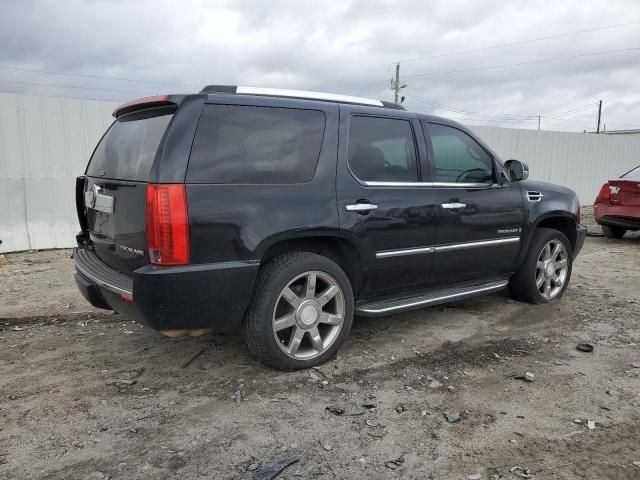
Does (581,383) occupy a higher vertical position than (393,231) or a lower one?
lower

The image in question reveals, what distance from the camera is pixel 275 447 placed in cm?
263

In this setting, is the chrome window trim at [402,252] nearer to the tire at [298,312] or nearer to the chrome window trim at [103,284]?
the tire at [298,312]

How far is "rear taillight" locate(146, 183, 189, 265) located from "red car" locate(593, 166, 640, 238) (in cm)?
795

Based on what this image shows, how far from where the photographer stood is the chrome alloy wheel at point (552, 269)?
16.8 ft

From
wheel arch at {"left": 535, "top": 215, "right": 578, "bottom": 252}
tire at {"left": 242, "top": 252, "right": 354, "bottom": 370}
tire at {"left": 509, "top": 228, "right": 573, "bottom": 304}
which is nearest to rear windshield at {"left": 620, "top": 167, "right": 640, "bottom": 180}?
wheel arch at {"left": 535, "top": 215, "right": 578, "bottom": 252}

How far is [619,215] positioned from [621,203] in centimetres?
20

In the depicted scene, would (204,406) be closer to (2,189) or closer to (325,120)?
(325,120)

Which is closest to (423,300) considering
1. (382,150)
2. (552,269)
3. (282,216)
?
(382,150)

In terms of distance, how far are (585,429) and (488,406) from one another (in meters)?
0.51

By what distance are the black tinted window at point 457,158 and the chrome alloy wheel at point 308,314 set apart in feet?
4.32

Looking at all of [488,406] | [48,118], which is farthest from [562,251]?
[48,118]

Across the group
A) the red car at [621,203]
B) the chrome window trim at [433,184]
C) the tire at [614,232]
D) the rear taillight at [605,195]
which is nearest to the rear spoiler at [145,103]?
the chrome window trim at [433,184]

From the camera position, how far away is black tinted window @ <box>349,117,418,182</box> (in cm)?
373

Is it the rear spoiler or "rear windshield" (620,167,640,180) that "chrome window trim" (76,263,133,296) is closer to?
the rear spoiler
